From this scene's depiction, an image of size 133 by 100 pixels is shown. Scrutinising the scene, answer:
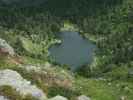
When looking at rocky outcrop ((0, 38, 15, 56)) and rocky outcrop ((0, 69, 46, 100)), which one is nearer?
rocky outcrop ((0, 69, 46, 100))

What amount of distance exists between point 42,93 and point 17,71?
5.54m

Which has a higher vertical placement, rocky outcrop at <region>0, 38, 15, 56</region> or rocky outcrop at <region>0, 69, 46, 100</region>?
rocky outcrop at <region>0, 69, 46, 100</region>

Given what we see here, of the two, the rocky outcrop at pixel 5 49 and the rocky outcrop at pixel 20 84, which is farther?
the rocky outcrop at pixel 5 49

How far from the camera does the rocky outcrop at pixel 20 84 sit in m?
29.7

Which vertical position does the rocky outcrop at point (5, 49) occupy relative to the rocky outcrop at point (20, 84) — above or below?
below

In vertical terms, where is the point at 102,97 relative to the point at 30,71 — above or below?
below

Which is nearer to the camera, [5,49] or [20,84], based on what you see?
[20,84]

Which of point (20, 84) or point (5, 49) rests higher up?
point (20, 84)

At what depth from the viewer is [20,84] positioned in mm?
31219

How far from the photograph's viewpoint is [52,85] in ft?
116

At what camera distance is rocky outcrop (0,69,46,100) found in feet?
97.5

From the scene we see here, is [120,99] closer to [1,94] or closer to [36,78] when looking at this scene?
[36,78]

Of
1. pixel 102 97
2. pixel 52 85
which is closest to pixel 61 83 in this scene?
pixel 52 85

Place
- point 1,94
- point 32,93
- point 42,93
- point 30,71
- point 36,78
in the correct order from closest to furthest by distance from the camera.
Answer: point 1,94
point 32,93
point 42,93
point 36,78
point 30,71
